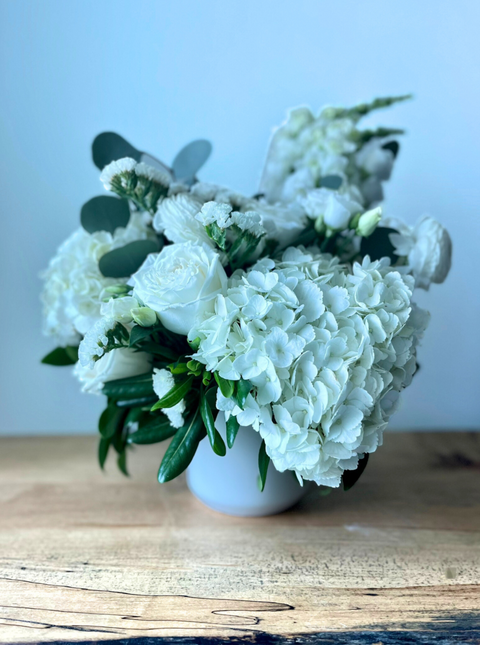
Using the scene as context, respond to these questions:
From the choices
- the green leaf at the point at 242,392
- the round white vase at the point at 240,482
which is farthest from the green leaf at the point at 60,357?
the green leaf at the point at 242,392

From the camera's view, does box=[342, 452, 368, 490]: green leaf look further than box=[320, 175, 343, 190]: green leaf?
No

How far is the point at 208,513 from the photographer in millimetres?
738

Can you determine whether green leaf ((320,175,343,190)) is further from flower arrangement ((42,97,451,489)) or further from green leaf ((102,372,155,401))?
green leaf ((102,372,155,401))

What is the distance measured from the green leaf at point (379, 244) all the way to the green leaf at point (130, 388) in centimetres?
34

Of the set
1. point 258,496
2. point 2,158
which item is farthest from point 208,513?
point 2,158

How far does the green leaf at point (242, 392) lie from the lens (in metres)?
0.50

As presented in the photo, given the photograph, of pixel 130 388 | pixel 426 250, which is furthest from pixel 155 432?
pixel 426 250

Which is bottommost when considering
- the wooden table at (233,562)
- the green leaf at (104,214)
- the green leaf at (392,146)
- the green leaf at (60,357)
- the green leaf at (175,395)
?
the wooden table at (233,562)

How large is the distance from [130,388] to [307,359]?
237 millimetres

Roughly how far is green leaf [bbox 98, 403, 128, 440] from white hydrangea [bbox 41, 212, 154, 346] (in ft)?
0.37

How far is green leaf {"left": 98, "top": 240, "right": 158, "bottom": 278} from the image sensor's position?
647 millimetres

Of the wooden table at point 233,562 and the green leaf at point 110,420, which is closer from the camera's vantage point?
the wooden table at point 233,562

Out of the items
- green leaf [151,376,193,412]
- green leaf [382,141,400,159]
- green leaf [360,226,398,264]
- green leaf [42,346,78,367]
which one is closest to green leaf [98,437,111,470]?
green leaf [42,346,78,367]

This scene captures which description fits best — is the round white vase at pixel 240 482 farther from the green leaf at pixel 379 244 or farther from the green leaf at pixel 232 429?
the green leaf at pixel 379 244
